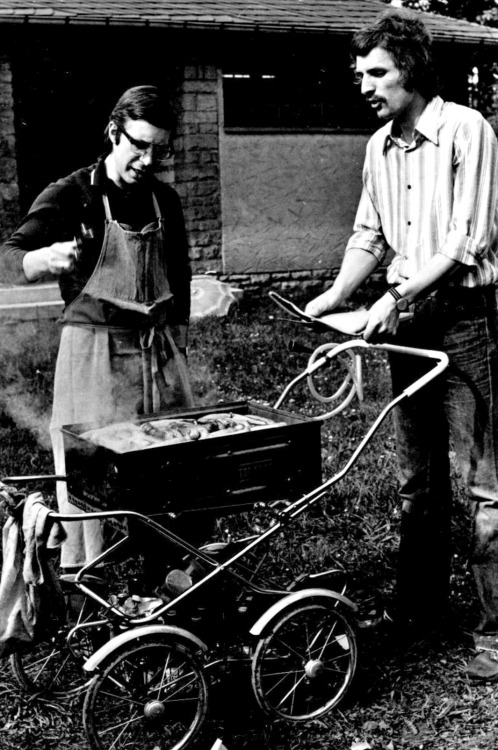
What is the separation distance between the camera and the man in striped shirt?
3.49 meters

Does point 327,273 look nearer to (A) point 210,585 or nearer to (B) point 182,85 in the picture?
(B) point 182,85

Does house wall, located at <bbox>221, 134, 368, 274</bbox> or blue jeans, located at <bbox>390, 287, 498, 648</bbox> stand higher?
house wall, located at <bbox>221, 134, 368, 274</bbox>

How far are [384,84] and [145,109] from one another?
3.07 ft

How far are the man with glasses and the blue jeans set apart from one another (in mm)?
1052

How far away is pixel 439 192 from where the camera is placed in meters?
3.59

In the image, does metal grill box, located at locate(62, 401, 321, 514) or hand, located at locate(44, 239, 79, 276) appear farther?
hand, located at locate(44, 239, 79, 276)

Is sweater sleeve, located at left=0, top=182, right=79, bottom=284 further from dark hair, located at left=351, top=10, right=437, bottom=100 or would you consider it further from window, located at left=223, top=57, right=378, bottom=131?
window, located at left=223, top=57, right=378, bottom=131

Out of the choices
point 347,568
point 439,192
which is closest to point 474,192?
point 439,192

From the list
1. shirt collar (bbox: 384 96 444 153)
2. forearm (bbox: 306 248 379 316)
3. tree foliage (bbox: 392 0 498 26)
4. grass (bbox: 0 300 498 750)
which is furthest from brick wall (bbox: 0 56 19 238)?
tree foliage (bbox: 392 0 498 26)

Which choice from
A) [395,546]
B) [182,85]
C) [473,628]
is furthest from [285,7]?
[473,628]

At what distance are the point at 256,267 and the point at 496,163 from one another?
30.8 feet

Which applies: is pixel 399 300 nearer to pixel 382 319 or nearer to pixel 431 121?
pixel 382 319

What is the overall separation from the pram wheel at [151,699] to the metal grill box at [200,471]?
20.1 inches

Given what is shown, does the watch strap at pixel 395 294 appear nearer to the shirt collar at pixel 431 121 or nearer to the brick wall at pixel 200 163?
the shirt collar at pixel 431 121
